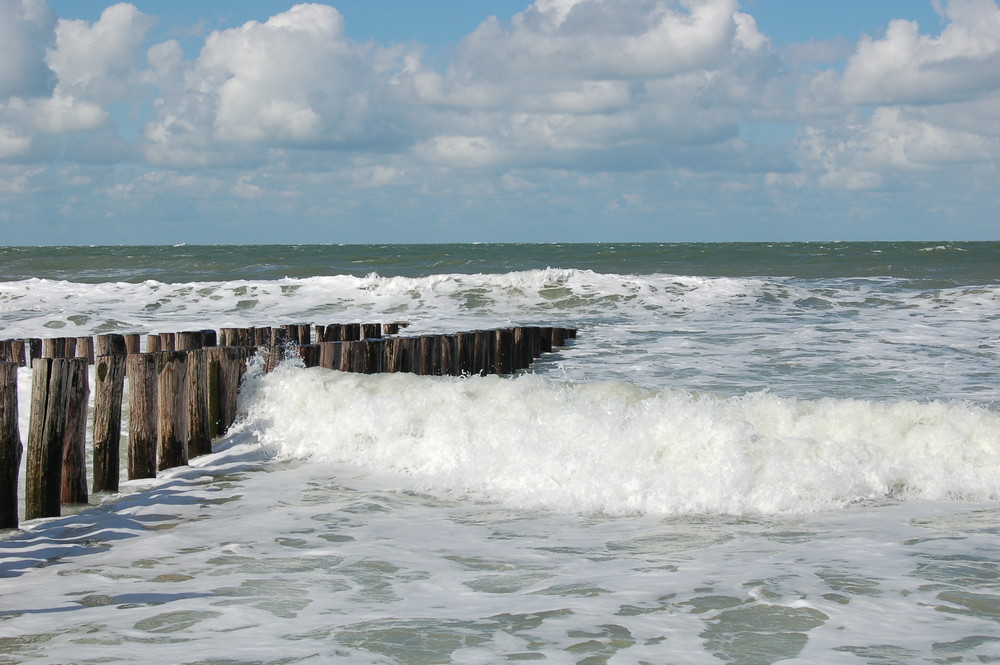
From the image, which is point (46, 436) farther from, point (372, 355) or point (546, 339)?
point (546, 339)

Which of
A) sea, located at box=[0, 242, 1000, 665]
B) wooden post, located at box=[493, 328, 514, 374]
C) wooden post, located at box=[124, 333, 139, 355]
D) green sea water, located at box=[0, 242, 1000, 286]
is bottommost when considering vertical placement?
sea, located at box=[0, 242, 1000, 665]

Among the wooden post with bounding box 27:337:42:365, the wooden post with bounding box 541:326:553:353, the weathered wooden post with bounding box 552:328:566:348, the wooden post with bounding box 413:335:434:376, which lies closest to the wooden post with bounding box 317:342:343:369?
the wooden post with bounding box 413:335:434:376

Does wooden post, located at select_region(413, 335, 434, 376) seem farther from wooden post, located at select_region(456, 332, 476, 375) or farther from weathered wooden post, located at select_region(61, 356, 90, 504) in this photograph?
weathered wooden post, located at select_region(61, 356, 90, 504)

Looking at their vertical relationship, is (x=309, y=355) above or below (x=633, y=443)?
above

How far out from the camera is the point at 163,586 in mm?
4215

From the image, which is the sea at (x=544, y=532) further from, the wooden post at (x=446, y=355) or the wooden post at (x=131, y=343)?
the wooden post at (x=131, y=343)

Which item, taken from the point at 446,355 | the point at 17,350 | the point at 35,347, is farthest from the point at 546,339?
the point at 17,350

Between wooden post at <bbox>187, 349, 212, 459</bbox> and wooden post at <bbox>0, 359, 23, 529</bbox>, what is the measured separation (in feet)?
6.34

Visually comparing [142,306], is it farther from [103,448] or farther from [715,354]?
[103,448]

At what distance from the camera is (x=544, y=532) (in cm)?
519

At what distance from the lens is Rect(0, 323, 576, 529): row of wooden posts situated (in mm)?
5281

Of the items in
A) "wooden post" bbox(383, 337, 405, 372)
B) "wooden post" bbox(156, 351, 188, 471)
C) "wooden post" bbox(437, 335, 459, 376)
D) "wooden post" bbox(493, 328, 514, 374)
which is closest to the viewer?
"wooden post" bbox(156, 351, 188, 471)

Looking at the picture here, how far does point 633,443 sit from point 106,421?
346 centimetres

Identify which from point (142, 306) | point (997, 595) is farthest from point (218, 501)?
point (142, 306)
